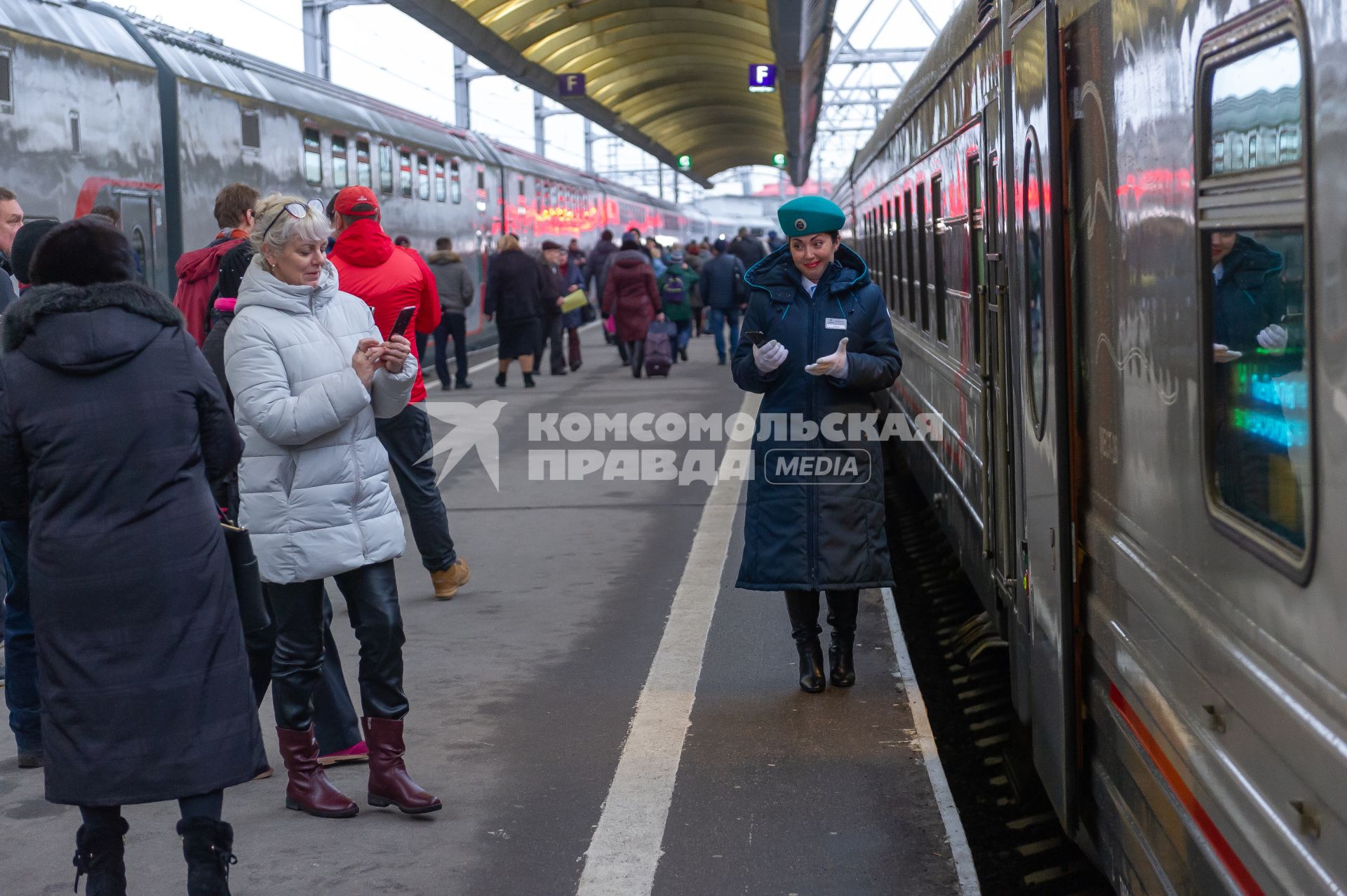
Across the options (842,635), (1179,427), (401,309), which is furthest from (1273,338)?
(401,309)

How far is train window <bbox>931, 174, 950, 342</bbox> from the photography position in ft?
28.8

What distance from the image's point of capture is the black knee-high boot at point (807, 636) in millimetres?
6293

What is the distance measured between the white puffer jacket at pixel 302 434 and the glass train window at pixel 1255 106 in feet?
9.04

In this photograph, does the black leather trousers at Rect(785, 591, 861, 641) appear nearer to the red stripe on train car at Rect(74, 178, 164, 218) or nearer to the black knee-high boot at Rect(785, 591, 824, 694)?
the black knee-high boot at Rect(785, 591, 824, 694)

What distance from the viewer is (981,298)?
677 centimetres

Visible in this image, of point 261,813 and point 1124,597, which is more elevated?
point 1124,597

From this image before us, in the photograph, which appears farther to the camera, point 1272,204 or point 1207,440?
point 1207,440

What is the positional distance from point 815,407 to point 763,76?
846 inches

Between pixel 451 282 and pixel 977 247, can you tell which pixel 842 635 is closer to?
pixel 977 247

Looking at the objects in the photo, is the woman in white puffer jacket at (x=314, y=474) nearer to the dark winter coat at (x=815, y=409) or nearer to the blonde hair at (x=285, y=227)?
the blonde hair at (x=285, y=227)

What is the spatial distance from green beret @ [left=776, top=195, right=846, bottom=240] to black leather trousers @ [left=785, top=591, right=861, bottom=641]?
53.0 inches

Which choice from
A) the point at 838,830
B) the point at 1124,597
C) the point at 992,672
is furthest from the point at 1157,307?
the point at 992,672

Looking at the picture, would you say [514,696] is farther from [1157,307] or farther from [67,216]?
[67,216]

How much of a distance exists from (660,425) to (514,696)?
870 centimetres
